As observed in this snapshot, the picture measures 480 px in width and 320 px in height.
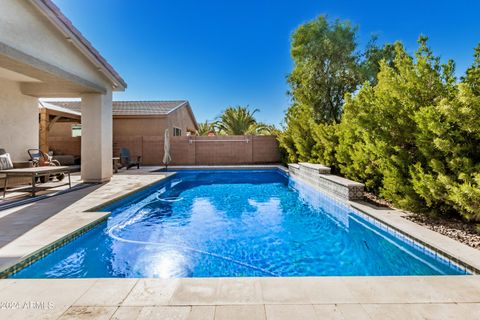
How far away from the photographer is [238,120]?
26.6 m

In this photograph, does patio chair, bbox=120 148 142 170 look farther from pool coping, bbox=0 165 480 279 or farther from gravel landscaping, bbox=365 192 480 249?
gravel landscaping, bbox=365 192 480 249

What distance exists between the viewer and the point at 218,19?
15.2 m

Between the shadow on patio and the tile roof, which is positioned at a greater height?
the tile roof

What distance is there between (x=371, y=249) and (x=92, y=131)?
9.40m

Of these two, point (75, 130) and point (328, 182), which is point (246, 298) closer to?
point (328, 182)

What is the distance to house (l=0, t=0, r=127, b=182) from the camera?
6082 mm

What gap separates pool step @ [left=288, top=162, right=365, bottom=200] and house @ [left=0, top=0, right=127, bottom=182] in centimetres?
772

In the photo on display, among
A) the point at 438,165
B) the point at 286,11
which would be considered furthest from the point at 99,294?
the point at 286,11

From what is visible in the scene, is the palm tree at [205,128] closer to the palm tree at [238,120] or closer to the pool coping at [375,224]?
the palm tree at [238,120]

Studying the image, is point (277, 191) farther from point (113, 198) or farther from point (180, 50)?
point (180, 50)

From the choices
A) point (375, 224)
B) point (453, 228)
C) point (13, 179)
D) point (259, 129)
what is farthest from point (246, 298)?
point (259, 129)

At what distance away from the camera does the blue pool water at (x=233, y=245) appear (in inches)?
149

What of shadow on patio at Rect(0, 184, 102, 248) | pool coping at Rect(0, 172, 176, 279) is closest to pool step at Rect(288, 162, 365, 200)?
pool coping at Rect(0, 172, 176, 279)

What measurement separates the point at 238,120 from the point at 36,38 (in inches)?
810
